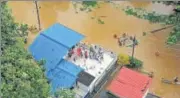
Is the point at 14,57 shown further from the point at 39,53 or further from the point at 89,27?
the point at 89,27

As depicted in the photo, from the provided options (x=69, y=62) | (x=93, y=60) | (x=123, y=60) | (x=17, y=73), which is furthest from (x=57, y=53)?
(x=17, y=73)

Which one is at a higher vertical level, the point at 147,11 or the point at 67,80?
the point at 147,11

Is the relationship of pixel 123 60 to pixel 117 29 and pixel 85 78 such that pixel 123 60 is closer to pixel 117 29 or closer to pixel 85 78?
pixel 85 78

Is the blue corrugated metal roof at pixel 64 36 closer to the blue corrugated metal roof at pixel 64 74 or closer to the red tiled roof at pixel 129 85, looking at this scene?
the blue corrugated metal roof at pixel 64 74

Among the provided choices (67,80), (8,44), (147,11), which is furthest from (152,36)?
(8,44)

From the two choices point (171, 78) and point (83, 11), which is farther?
point (83, 11)

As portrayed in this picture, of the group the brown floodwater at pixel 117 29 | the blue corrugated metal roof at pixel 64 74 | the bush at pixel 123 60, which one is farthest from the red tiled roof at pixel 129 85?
the bush at pixel 123 60

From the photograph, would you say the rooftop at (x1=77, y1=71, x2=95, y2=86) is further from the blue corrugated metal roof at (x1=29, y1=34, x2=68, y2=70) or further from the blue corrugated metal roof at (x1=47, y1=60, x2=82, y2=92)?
the blue corrugated metal roof at (x1=29, y1=34, x2=68, y2=70)
